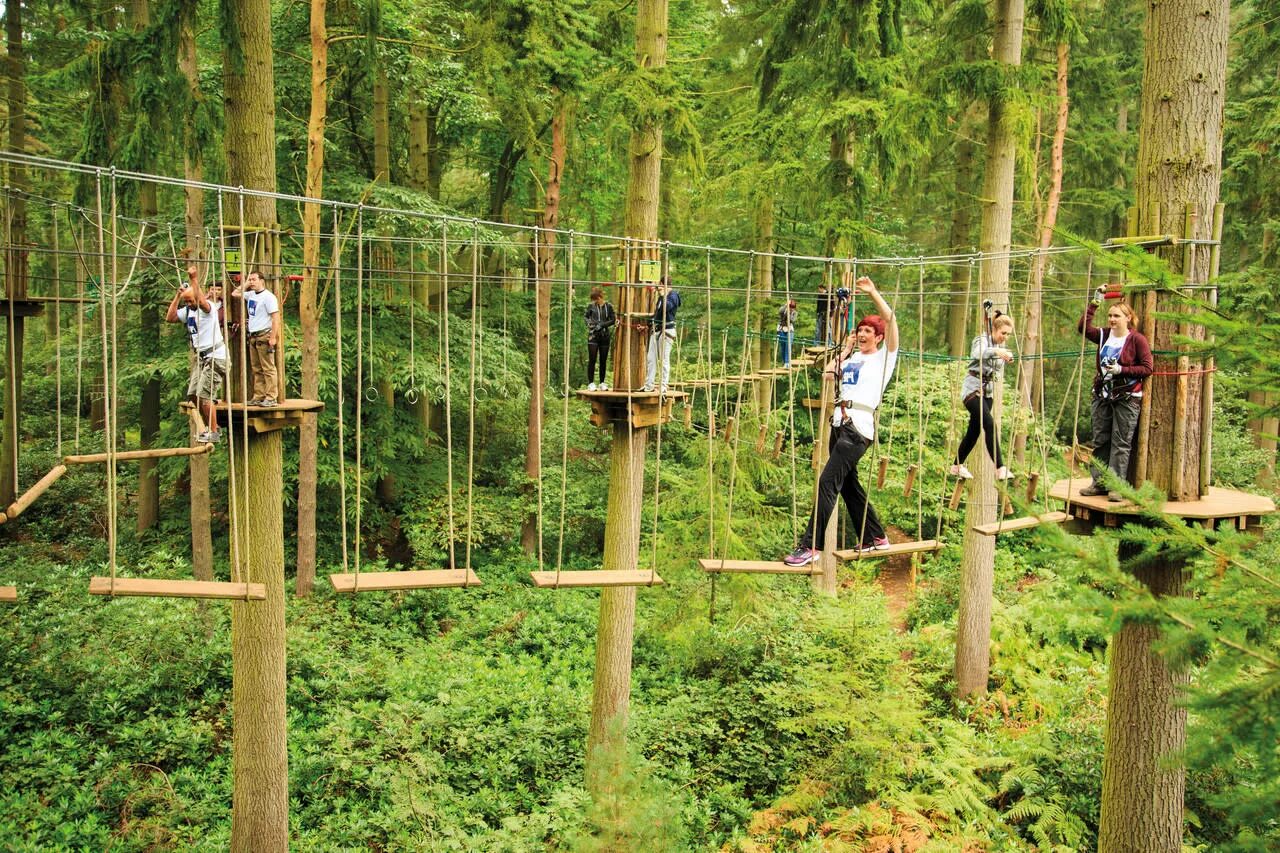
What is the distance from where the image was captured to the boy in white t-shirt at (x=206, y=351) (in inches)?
217

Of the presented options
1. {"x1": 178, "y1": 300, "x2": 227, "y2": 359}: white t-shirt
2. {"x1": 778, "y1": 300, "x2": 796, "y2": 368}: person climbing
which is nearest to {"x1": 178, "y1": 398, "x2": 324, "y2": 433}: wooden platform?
{"x1": 178, "y1": 300, "x2": 227, "y2": 359}: white t-shirt

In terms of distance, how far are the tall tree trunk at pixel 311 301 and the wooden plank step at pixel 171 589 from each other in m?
3.73

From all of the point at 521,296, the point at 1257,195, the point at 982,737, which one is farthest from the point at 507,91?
the point at 1257,195

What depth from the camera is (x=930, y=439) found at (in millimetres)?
13258

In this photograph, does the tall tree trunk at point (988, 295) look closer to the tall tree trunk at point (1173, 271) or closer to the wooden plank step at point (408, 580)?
the tall tree trunk at point (1173, 271)

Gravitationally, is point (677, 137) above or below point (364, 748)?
above

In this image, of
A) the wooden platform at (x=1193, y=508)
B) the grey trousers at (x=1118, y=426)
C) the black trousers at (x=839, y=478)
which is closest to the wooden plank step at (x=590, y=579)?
the black trousers at (x=839, y=478)

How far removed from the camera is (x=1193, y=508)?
4.11m

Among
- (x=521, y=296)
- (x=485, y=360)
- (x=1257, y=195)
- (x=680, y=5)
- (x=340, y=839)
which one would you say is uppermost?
(x=680, y=5)

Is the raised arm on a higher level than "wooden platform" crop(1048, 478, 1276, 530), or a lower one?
higher

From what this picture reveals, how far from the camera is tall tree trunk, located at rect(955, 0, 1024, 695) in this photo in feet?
27.1

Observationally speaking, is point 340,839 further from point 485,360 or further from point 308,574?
point 485,360

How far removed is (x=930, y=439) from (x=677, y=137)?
8.23 metres

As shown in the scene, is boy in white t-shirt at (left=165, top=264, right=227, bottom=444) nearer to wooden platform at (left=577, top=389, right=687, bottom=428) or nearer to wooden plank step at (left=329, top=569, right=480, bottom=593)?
wooden plank step at (left=329, top=569, right=480, bottom=593)
